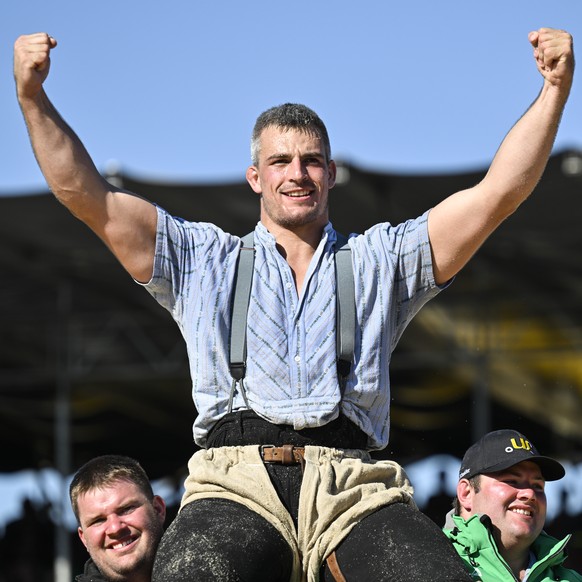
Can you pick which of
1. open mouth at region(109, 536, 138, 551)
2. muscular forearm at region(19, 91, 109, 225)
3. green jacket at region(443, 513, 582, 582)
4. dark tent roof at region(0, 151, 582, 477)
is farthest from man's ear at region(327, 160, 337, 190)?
dark tent roof at region(0, 151, 582, 477)

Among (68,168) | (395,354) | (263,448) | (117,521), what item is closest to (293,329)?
(263,448)

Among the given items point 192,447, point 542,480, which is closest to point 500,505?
point 542,480

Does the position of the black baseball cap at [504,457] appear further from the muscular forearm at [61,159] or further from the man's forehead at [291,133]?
the muscular forearm at [61,159]

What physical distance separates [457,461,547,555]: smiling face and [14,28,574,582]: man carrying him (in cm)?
133

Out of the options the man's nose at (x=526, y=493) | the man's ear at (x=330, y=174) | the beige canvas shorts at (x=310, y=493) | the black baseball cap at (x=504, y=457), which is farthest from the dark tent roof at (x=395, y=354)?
the beige canvas shorts at (x=310, y=493)

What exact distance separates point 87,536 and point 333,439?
1502mm

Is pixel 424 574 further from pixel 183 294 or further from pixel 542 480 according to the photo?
pixel 542 480

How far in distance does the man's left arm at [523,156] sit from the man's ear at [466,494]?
5.32 ft

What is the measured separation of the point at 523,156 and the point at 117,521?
2.01 m

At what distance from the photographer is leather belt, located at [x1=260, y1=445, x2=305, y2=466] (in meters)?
3.25

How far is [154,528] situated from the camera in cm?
441

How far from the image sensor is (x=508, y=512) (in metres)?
4.62

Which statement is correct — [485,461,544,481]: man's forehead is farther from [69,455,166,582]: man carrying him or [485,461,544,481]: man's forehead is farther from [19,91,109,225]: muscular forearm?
[19,91,109,225]: muscular forearm

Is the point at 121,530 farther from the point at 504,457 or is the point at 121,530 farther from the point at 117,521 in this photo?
the point at 504,457
